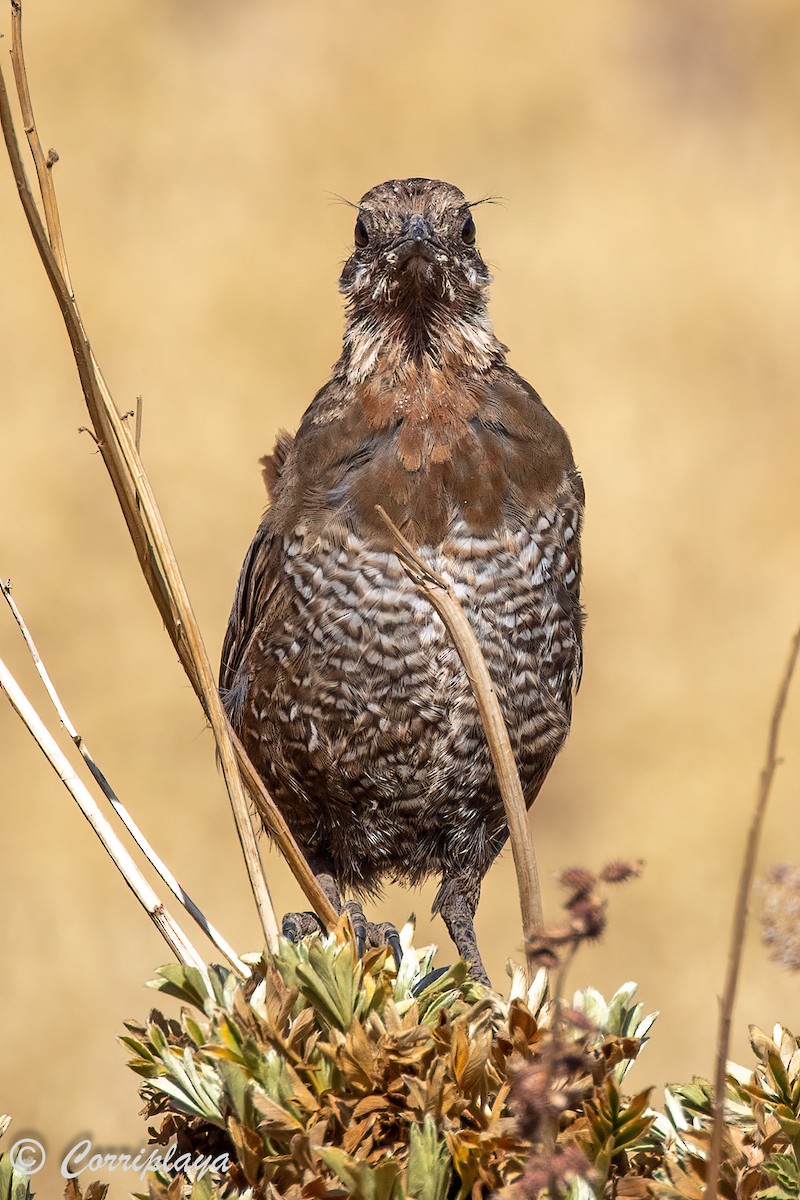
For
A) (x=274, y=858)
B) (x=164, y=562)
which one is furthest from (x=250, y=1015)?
(x=274, y=858)

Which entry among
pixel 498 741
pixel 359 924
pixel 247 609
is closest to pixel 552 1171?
pixel 498 741

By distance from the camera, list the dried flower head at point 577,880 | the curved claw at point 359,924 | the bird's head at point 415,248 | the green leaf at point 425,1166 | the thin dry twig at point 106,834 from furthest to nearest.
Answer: the bird's head at point 415,248, the curved claw at point 359,924, the thin dry twig at point 106,834, the green leaf at point 425,1166, the dried flower head at point 577,880

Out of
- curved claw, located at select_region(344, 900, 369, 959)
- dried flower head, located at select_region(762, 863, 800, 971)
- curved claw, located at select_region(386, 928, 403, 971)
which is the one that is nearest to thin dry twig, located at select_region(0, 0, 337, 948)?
curved claw, located at select_region(386, 928, 403, 971)

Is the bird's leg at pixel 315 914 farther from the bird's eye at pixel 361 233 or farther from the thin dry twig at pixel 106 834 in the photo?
the bird's eye at pixel 361 233

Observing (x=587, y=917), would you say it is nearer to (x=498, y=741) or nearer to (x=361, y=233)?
(x=498, y=741)

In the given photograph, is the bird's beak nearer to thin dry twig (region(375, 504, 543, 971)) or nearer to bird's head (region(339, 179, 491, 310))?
bird's head (region(339, 179, 491, 310))

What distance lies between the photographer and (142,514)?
243cm

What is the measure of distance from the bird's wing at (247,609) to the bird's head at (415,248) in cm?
63

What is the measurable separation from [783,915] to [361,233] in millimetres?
2390

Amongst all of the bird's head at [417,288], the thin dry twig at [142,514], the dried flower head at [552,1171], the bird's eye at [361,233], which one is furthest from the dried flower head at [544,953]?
the bird's eye at [361,233]

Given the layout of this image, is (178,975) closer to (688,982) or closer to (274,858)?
(274,858)

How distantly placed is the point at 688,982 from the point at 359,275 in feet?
15.5

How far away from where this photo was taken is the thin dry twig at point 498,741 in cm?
225

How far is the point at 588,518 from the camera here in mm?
7754
